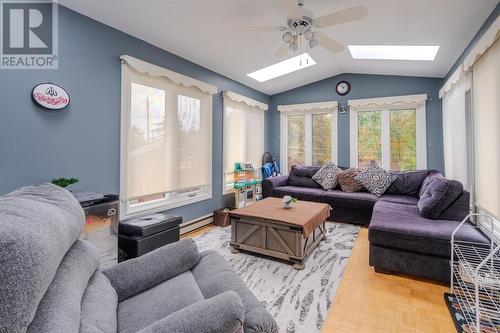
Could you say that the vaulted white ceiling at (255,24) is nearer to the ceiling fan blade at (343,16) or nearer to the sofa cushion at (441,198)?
the ceiling fan blade at (343,16)

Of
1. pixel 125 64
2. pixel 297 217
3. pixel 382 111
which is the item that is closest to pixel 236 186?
pixel 297 217

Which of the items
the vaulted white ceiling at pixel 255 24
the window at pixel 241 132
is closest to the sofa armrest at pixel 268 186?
the window at pixel 241 132

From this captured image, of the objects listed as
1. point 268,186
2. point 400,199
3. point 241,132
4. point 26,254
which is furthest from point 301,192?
point 26,254

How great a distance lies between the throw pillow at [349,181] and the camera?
452 cm

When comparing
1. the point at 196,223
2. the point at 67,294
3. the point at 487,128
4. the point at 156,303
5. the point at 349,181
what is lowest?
the point at 196,223

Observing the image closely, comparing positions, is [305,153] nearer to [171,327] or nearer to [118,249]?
[118,249]

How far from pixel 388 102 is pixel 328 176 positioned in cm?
183

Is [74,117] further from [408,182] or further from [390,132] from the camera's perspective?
[390,132]

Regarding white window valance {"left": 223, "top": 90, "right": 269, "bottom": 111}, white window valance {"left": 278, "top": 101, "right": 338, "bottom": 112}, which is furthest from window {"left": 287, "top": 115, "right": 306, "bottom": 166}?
white window valance {"left": 223, "top": 90, "right": 269, "bottom": 111}

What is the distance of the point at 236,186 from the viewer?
4.52 m

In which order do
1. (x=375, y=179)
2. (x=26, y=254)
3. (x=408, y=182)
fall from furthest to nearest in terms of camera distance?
1. (x=375, y=179)
2. (x=408, y=182)
3. (x=26, y=254)

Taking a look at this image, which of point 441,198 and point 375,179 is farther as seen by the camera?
point 375,179

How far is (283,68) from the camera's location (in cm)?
482

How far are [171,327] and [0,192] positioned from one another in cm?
212
